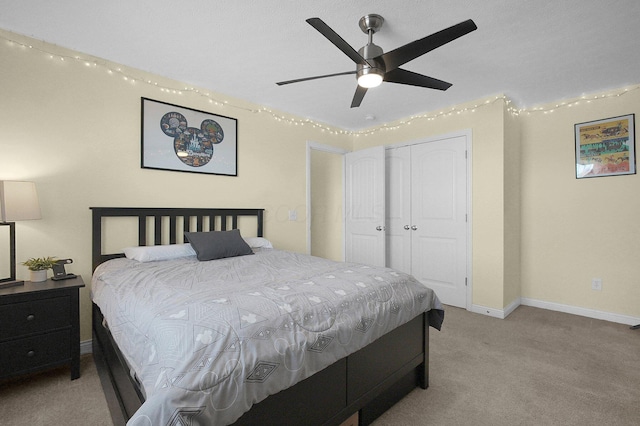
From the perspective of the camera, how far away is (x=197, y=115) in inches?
126

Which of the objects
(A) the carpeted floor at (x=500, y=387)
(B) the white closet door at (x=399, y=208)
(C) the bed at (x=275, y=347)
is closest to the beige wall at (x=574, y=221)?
(A) the carpeted floor at (x=500, y=387)

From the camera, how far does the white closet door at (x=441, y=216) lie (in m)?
3.77

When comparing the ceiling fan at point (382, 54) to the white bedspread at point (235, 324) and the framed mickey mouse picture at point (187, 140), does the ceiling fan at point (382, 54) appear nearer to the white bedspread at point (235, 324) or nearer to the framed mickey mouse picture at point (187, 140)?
the white bedspread at point (235, 324)

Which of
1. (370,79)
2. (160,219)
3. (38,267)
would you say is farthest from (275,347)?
(160,219)

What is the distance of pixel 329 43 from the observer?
2.45 meters

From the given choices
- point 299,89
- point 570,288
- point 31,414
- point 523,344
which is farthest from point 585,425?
point 299,89

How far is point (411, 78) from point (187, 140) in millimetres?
2198

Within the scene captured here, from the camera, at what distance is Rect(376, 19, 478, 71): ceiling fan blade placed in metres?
1.64

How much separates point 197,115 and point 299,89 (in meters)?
1.10

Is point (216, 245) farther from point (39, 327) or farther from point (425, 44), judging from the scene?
point (425, 44)

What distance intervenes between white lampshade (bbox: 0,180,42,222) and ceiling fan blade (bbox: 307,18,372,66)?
7.22ft

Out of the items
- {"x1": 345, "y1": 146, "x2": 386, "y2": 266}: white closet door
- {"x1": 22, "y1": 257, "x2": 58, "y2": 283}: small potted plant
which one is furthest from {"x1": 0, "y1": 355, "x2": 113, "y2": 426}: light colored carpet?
{"x1": 345, "y1": 146, "x2": 386, "y2": 266}: white closet door

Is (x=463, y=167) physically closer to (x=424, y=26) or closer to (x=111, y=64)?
(x=424, y=26)

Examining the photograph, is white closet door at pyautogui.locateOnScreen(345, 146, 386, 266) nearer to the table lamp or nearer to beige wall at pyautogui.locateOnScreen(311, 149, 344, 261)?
beige wall at pyautogui.locateOnScreen(311, 149, 344, 261)
